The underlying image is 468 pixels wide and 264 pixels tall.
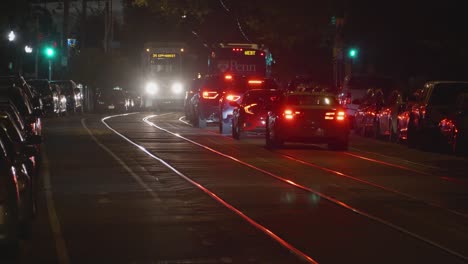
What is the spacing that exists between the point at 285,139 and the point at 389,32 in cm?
1239

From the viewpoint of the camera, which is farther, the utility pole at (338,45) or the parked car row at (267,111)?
the utility pole at (338,45)

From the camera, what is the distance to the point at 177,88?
201 feet

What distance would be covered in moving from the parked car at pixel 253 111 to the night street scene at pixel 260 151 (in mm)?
44

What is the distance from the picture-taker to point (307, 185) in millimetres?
17609

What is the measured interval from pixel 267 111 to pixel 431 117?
15.0 feet

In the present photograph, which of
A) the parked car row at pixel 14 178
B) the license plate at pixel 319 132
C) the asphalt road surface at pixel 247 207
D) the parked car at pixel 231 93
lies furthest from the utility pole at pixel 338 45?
the parked car row at pixel 14 178

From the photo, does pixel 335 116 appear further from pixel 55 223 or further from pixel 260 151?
pixel 55 223

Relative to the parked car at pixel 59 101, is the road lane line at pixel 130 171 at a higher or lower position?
lower

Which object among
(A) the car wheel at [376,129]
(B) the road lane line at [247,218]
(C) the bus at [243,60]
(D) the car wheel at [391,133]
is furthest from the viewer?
(C) the bus at [243,60]

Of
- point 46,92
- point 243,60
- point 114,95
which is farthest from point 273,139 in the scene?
point 114,95

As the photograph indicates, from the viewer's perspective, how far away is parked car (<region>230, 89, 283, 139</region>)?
3061cm

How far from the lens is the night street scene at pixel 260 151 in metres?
11.4

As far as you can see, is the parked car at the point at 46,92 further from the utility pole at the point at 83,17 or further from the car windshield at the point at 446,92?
the car windshield at the point at 446,92

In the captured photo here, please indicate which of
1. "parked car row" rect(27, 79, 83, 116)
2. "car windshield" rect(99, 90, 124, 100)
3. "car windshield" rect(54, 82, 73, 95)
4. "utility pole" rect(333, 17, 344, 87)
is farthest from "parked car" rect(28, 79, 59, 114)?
"car windshield" rect(99, 90, 124, 100)
